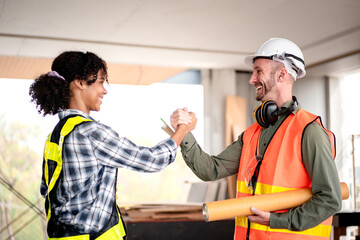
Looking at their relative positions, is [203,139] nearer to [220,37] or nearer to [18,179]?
[220,37]

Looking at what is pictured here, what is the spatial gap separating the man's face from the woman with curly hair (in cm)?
61

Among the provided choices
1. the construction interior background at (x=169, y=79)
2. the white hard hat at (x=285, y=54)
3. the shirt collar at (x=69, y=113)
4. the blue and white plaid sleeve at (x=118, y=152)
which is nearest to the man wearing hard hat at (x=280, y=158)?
the white hard hat at (x=285, y=54)

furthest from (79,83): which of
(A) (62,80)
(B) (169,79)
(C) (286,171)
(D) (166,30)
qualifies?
(B) (169,79)

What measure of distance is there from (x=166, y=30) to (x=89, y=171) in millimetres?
4600

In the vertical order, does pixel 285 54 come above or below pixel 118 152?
above

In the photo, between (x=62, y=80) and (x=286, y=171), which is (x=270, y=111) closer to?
(x=286, y=171)

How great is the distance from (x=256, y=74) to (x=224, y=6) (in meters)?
3.05

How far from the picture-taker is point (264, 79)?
2.32m

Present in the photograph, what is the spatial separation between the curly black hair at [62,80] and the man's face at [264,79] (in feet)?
2.69

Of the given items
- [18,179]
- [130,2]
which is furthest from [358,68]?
[18,179]

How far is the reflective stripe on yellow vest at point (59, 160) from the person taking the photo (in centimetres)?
186

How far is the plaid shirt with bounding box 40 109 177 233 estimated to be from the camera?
5.98 feet

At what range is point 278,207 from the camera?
6.43 feet

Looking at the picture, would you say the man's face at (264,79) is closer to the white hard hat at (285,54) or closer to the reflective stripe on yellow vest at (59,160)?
the white hard hat at (285,54)
